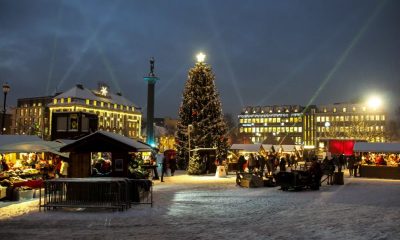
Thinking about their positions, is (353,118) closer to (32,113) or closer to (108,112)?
(108,112)

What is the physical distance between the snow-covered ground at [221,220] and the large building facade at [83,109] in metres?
89.9

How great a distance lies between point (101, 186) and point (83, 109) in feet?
307

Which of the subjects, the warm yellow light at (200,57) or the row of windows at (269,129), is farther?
the row of windows at (269,129)

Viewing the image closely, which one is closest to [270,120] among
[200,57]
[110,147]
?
[200,57]

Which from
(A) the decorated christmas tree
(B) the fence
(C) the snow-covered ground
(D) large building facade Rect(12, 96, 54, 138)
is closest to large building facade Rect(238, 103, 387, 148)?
(D) large building facade Rect(12, 96, 54, 138)

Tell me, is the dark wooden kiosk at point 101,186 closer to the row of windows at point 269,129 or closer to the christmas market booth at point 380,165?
the christmas market booth at point 380,165

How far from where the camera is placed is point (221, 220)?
1293 centimetres

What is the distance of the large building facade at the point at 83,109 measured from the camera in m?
105

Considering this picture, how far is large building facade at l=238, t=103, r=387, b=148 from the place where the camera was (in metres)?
138

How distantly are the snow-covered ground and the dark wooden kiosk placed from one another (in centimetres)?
47

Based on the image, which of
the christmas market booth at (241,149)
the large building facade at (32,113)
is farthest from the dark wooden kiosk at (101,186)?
the large building facade at (32,113)

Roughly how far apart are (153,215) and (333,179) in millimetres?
15609

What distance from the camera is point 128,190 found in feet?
51.2

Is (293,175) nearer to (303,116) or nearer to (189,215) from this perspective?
(189,215)
